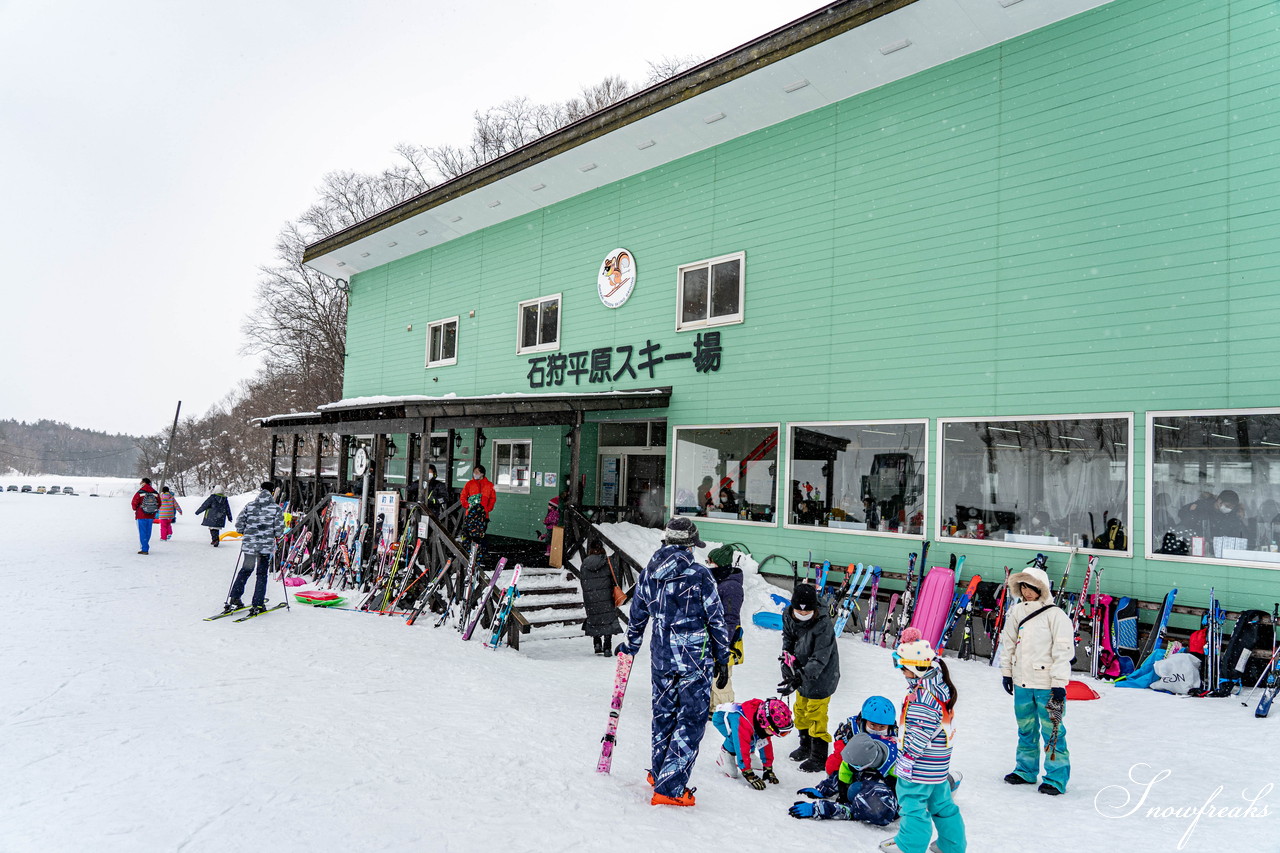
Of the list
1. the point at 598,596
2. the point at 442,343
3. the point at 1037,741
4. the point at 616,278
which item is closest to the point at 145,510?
the point at 442,343

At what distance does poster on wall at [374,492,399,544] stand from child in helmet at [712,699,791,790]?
8134 mm

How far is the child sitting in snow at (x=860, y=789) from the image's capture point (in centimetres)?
405

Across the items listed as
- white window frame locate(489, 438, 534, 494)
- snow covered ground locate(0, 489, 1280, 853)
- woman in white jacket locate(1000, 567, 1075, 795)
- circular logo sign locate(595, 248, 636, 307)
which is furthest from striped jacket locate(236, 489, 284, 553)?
woman in white jacket locate(1000, 567, 1075, 795)

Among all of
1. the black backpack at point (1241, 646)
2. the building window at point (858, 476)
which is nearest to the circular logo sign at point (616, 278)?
the building window at point (858, 476)

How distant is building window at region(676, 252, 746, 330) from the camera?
11.3 meters

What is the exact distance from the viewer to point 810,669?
4926 mm

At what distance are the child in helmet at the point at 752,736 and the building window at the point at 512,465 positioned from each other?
11.0 m

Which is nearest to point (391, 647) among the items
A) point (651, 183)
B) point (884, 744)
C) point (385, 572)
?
point (385, 572)

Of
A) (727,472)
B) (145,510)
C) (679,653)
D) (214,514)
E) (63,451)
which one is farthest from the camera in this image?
(63,451)

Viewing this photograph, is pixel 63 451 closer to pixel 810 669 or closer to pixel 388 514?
pixel 388 514

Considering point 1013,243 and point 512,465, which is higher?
point 1013,243

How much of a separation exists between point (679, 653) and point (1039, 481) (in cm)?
603

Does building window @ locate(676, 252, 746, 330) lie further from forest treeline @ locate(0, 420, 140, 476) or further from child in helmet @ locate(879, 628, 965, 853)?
forest treeline @ locate(0, 420, 140, 476)

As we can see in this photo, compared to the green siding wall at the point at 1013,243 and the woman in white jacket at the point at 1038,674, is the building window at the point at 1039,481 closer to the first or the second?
the green siding wall at the point at 1013,243
